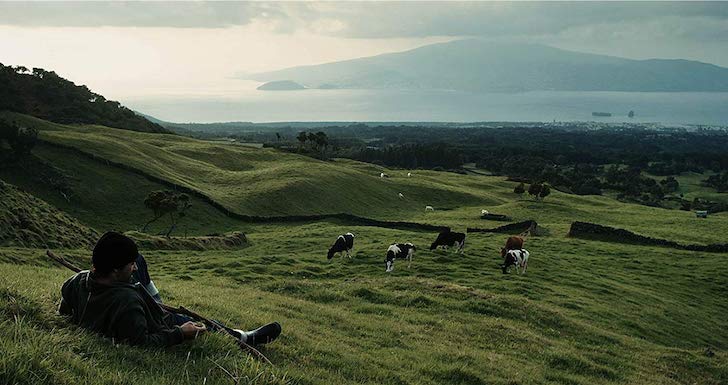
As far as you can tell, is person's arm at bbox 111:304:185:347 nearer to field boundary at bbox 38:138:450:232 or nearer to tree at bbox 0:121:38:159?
field boundary at bbox 38:138:450:232

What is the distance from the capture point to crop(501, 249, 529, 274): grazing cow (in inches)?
1113

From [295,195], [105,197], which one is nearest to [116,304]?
[105,197]

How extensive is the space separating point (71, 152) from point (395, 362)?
54.8m

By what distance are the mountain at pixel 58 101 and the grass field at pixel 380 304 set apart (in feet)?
248

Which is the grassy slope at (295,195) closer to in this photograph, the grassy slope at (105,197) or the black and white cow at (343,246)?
the grassy slope at (105,197)

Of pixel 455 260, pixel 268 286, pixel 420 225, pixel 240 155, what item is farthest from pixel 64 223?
pixel 240 155

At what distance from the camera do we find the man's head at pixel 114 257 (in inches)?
288

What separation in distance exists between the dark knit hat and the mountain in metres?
126

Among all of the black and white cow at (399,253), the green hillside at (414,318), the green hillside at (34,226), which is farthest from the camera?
the black and white cow at (399,253)

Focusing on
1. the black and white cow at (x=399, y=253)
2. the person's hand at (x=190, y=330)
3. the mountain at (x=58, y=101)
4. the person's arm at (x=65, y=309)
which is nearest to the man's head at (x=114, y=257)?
the person's arm at (x=65, y=309)

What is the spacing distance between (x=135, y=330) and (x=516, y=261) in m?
23.9

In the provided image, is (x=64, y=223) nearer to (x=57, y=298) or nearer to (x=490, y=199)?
(x=57, y=298)

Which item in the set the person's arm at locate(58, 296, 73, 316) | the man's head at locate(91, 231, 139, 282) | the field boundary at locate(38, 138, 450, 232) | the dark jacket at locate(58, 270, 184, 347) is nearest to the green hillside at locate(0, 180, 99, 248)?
the field boundary at locate(38, 138, 450, 232)

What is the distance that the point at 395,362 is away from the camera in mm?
10969
